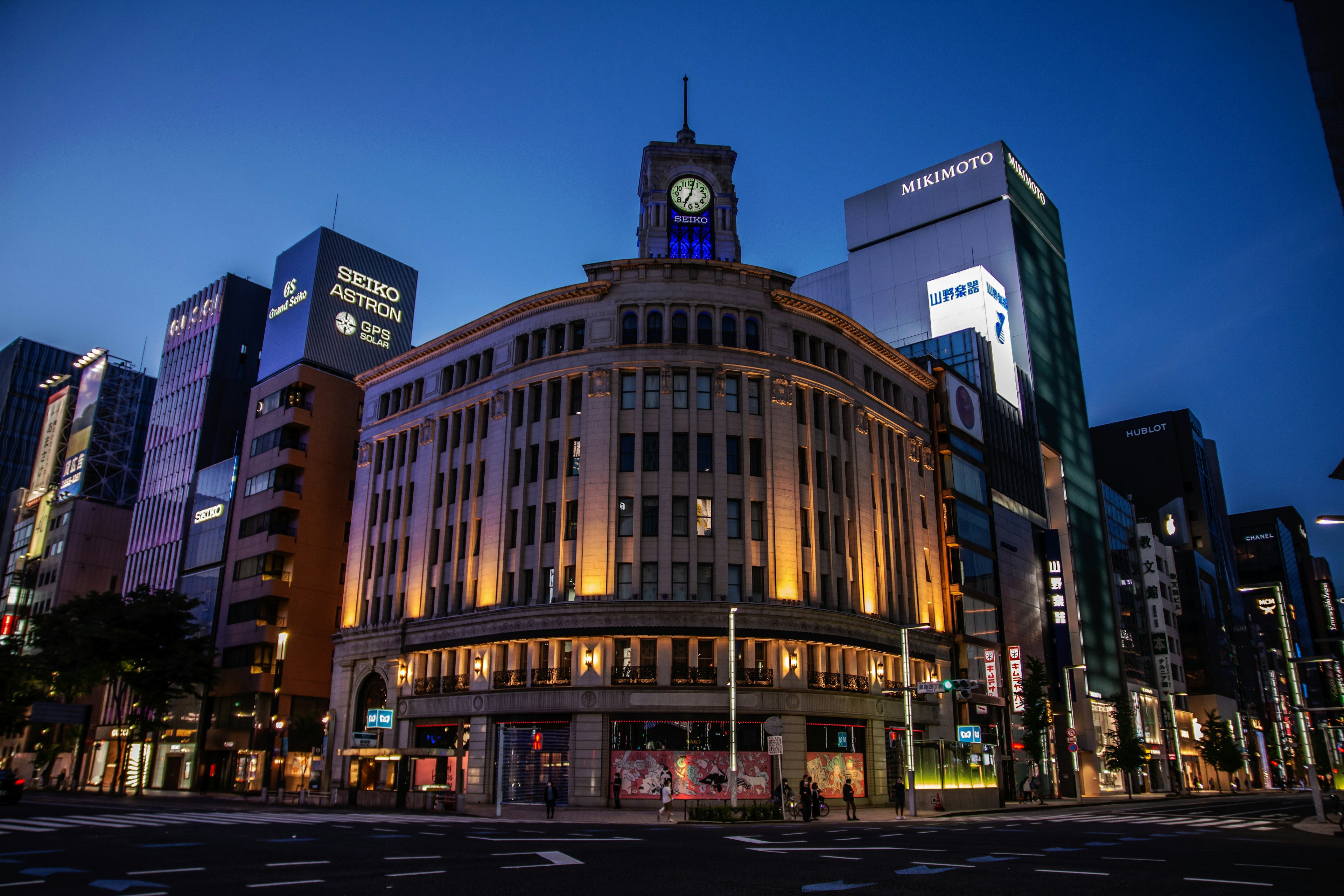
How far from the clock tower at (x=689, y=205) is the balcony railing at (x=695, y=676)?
30265 millimetres

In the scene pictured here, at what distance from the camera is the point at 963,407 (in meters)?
72.6

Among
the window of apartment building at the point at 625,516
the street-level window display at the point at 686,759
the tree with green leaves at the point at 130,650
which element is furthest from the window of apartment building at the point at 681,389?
the tree with green leaves at the point at 130,650

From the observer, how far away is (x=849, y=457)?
188 feet

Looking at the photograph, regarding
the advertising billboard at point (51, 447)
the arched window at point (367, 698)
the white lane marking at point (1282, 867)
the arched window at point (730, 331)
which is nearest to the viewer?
the white lane marking at point (1282, 867)

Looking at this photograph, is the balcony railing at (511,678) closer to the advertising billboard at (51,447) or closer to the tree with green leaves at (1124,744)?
the tree with green leaves at (1124,744)

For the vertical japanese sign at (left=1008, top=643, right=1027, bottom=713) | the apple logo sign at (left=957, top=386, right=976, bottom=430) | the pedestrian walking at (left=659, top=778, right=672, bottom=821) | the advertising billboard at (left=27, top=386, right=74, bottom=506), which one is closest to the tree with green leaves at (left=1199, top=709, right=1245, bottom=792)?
the vertical japanese sign at (left=1008, top=643, right=1027, bottom=713)

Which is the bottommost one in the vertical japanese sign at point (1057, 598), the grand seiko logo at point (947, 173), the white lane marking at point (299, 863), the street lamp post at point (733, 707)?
the white lane marking at point (299, 863)

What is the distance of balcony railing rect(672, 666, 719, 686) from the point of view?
4609 cm

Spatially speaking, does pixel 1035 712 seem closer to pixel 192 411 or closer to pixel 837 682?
pixel 837 682

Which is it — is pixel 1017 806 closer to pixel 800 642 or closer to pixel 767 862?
pixel 800 642

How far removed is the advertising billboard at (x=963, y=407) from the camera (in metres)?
70.6

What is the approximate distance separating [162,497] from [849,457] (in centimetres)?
7211

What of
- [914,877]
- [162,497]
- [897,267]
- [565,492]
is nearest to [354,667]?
[565,492]

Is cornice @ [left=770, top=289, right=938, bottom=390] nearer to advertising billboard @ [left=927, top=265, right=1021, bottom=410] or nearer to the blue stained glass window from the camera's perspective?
the blue stained glass window
